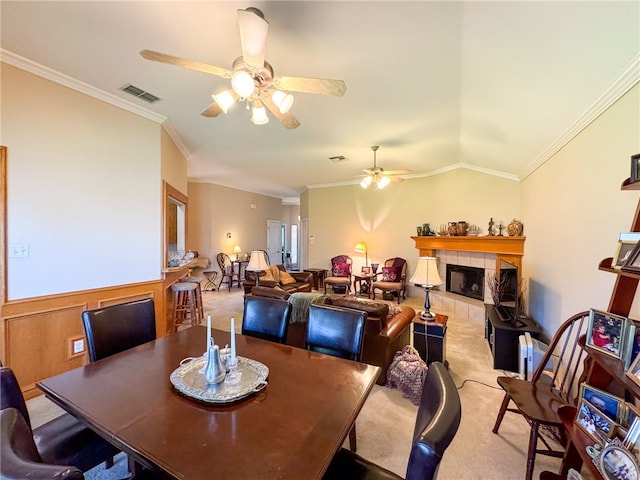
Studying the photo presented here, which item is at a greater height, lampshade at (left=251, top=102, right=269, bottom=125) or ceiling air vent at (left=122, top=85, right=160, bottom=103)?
ceiling air vent at (left=122, top=85, right=160, bottom=103)

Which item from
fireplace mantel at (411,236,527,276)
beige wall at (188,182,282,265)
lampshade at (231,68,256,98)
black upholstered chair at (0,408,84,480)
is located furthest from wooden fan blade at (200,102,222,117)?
beige wall at (188,182,282,265)

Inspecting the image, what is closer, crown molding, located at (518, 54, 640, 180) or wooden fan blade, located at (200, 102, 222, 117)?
crown molding, located at (518, 54, 640, 180)

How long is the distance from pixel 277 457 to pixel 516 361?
10.2 feet

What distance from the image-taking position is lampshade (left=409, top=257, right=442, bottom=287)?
9.37 feet

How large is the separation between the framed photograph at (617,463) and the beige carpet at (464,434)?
74cm

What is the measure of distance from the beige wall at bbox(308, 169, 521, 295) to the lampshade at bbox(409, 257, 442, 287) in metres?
2.96

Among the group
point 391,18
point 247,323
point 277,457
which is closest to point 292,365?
point 277,457

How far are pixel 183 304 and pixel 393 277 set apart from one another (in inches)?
166

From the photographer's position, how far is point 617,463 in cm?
110

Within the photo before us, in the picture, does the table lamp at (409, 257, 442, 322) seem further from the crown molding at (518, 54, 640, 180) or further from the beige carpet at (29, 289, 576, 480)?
the crown molding at (518, 54, 640, 180)

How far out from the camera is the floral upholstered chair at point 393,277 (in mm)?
5846

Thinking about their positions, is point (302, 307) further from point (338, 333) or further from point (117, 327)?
point (117, 327)

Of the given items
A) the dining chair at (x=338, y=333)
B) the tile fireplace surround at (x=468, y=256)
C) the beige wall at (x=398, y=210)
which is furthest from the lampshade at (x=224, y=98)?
the beige wall at (x=398, y=210)

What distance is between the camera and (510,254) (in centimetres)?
452
